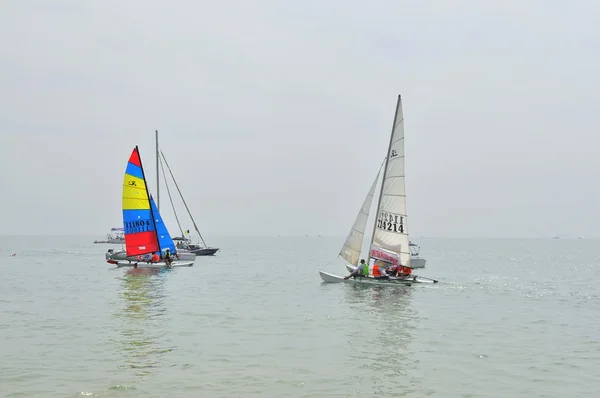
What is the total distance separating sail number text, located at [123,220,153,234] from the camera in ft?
178

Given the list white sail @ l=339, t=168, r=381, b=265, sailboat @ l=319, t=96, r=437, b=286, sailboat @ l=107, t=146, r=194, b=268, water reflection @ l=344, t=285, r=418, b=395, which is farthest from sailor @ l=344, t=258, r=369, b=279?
sailboat @ l=107, t=146, r=194, b=268

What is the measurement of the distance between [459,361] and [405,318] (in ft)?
30.1

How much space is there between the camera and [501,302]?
36125 mm

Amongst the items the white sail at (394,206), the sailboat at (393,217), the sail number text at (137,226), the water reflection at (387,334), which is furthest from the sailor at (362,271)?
the sail number text at (137,226)

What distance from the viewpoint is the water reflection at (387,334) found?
1625 cm

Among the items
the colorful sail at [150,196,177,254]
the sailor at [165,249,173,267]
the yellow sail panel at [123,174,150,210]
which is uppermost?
the yellow sail panel at [123,174,150,210]

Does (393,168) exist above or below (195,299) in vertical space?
above

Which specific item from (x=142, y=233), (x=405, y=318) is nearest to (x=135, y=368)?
(x=405, y=318)

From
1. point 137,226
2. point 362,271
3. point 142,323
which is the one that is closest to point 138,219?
point 137,226

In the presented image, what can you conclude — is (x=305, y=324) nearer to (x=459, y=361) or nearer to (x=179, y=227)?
(x=459, y=361)

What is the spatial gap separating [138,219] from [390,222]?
25692 millimetres

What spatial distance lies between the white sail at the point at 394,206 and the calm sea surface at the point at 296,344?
8.52ft

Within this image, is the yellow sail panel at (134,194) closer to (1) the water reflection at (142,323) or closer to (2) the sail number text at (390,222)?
(1) the water reflection at (142,323)

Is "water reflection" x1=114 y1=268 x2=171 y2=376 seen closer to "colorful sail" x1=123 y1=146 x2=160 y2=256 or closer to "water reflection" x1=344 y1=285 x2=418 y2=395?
"water reflection" x1=344 y1=285 x2=418 y2=395
